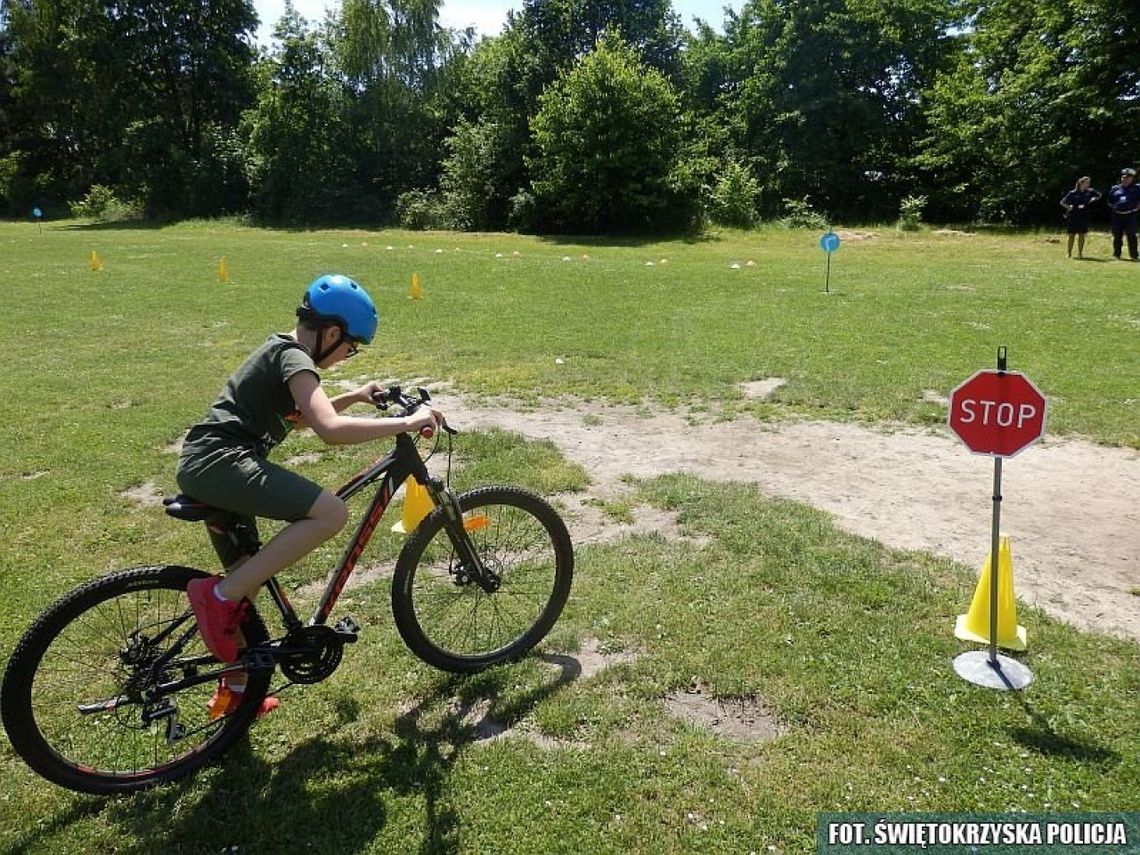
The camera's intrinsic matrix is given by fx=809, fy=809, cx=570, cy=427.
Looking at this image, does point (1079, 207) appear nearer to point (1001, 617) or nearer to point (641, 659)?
point (1001, 617)

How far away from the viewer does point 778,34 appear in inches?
1463

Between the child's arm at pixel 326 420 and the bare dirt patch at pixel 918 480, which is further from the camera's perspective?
the bare dirt patch at pixel 918 480

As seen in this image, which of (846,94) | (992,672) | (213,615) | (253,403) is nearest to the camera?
(213,615)

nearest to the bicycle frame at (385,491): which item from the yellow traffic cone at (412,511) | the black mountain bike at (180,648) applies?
the black mountain bike at (180,648)

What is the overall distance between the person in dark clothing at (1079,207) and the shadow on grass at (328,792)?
763 inches

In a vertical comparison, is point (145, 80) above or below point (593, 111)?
above

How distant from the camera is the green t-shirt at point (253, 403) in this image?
10.1 ft

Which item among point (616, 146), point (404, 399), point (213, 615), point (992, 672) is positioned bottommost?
point (992, 672)

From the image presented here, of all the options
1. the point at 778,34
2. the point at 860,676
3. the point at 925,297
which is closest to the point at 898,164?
the point at 778,34

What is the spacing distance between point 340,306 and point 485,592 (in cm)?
145

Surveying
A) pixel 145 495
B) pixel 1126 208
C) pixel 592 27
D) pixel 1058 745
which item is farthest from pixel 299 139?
pixel 1058 745

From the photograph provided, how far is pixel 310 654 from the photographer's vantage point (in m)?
3.30

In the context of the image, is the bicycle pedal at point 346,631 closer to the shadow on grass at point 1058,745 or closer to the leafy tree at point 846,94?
the shadow on grass at point 1058,745

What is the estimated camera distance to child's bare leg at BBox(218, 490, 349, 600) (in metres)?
3.00
